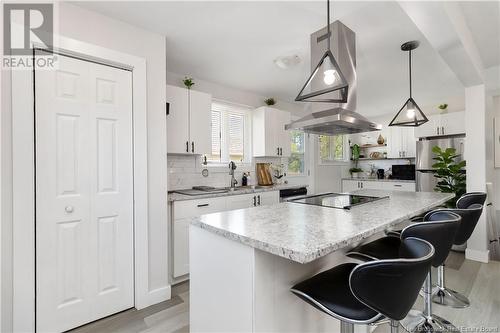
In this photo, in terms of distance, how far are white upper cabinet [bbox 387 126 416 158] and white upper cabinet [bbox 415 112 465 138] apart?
2.19ft

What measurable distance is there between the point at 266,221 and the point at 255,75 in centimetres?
258

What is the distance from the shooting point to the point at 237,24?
2.22m

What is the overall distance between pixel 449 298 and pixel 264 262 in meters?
2.28

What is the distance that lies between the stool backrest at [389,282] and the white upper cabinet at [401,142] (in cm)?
523

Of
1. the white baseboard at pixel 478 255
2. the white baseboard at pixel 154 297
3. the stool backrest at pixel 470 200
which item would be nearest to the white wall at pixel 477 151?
the white baseboard at pixel 478 255

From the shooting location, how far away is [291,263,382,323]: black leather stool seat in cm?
102


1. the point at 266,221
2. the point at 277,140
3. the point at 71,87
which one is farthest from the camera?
the point at 277,140

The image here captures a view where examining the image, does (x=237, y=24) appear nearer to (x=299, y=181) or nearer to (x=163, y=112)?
(x=163, y=112)

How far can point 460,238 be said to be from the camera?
6.43 ft

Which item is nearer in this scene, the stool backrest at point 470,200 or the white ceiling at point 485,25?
the white ceiling at point 485,25

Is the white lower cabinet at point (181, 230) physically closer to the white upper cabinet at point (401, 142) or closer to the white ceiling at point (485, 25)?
the white ceiling at point (485, 25)

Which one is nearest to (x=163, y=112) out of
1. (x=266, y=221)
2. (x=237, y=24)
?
(x=237, y=24)

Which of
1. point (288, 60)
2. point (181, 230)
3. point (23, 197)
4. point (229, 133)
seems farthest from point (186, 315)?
point (288, 60)

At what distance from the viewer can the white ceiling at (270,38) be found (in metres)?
2.00
